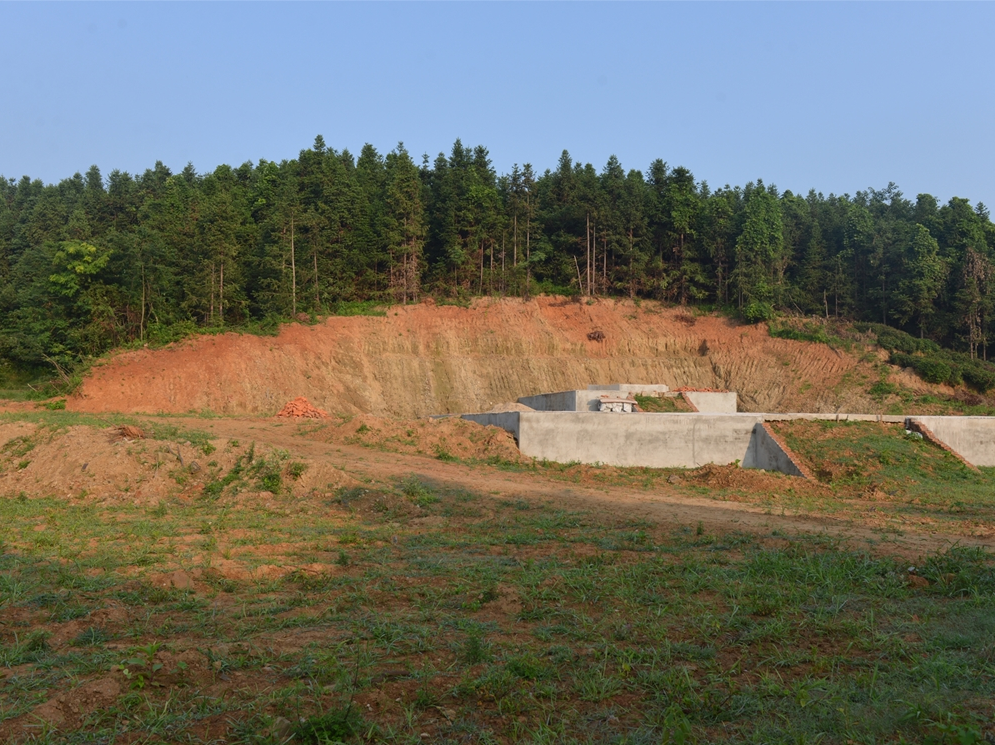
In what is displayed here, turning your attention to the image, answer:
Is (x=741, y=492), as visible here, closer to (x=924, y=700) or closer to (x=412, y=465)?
(x=412, y=465)

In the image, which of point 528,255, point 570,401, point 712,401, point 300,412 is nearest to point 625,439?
point 570,401

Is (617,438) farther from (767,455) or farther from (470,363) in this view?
(470,363)

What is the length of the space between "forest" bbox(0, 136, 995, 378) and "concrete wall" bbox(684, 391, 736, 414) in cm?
1973

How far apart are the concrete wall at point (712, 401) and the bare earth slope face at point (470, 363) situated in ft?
44.1

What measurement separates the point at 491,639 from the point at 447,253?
168 feet

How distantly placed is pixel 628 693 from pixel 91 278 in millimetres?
48969

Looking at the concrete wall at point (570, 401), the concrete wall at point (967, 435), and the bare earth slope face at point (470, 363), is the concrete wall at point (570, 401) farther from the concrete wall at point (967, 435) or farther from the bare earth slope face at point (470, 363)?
the concrete wall at point (967, 435)

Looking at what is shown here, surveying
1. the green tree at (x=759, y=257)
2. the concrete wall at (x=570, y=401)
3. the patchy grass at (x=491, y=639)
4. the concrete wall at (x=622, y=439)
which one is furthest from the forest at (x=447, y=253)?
the patchy grass at (x=491, y=639)

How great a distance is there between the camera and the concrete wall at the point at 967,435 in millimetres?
25969

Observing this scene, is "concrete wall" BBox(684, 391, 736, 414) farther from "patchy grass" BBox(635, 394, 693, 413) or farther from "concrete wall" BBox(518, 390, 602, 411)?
"concrete wall" BBox(518, 390, 602, 411)

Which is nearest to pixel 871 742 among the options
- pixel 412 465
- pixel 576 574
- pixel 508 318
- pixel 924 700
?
pixel 924 700

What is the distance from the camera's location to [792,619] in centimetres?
791

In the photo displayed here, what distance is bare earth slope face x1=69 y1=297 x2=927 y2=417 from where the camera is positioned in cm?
4250

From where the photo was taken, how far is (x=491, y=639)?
23.8ft
